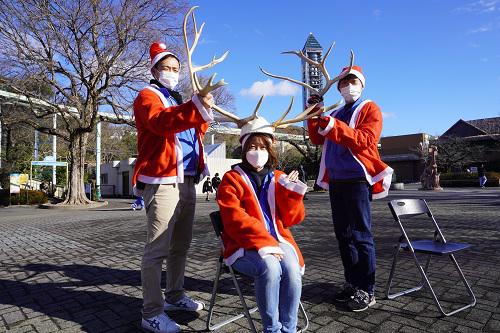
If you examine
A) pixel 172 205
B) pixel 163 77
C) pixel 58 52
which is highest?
pixel 58 52

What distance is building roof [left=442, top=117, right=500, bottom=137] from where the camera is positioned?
52.2 meters

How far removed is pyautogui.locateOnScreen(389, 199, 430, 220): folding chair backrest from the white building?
25444 millimetres

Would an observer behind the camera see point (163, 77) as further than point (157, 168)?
Yes

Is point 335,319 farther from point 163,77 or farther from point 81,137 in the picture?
point 81,137

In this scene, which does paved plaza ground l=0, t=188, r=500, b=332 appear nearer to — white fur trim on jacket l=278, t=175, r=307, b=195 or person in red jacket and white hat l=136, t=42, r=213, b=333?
person in red jacket and white hat l=136, t=42, r=213, b=333

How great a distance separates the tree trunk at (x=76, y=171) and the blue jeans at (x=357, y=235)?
19666 mm

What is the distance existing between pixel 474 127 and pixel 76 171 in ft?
174

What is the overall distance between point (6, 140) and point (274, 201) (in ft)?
113

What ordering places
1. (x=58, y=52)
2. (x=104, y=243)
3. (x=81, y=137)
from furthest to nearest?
(x=81, y=137)
(x=58, y=52)
(x=104, y=243)

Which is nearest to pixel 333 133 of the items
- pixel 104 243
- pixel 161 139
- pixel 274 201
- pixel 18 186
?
pixel 274 201

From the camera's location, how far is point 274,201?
2971 mm

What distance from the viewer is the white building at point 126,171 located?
29816 millimetres

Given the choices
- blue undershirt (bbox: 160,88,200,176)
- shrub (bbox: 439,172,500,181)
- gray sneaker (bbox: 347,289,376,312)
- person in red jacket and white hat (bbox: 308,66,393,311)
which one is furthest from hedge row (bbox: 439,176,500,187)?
blue undershirt (bbox: 160,88,200,176)

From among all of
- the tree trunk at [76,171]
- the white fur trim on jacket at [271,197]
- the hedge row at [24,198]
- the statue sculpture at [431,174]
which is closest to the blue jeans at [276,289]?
the white fur trim on jacket at [271,197]
